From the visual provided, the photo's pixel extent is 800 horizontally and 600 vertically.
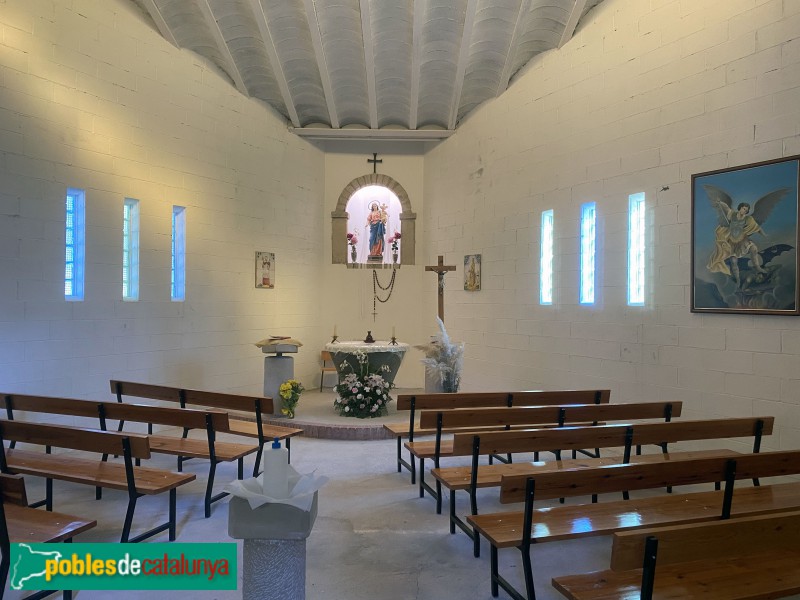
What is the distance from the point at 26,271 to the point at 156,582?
158 inches

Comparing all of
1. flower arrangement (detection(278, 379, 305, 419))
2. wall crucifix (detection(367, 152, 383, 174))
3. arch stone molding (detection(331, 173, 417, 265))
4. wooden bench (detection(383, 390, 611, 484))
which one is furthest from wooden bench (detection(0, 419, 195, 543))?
wall crucifix (detection(367, 152, 383, 174))

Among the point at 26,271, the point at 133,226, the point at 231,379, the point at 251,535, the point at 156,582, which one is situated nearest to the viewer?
the point at 251,535

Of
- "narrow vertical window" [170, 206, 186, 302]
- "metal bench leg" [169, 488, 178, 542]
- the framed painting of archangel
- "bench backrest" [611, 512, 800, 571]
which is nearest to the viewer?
"bench backrest" [611, 512, 800, 571]

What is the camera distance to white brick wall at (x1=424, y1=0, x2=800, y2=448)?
4781 mm

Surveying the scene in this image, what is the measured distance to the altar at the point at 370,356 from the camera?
7.18 meters

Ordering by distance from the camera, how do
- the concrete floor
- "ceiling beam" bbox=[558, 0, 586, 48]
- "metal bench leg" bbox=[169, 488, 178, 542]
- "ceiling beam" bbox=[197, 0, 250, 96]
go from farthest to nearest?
"ceiling beam" bbox=[197, 0, 250, 96] → "ceiling beam" bbox=[558, 0, 586, 48] → "metal bench leg" bbox=[169, 488, 178, 542] → the concrete floor

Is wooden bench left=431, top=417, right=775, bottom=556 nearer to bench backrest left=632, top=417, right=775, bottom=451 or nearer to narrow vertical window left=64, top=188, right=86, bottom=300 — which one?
bench backrest left=632, top=417, right=775, bottom=451

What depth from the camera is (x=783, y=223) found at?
4.63 m

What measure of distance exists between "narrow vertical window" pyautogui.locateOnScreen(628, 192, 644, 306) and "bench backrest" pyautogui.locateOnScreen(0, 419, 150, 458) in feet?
15.7

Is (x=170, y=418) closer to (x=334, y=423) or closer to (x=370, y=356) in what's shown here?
(x=334, y=423)

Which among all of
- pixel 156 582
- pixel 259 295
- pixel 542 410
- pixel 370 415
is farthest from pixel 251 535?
pixel 259 295

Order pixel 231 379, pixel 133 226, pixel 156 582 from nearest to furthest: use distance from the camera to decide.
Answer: pixel 156 582, pixel 133 226, pixel 231 379

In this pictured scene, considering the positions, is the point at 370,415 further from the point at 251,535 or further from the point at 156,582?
the point at 251,535

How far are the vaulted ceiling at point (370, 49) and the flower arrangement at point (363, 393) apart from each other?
406 cm
